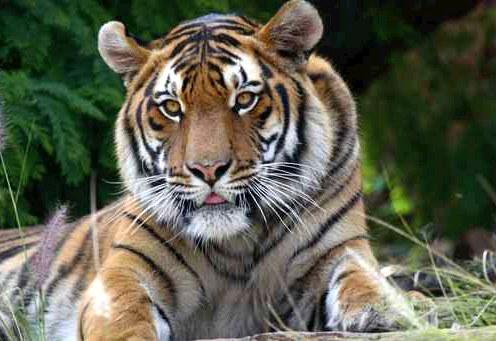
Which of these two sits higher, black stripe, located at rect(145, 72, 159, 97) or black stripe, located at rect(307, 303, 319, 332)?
black stripe, located at rect(145, 72, 159, 97)

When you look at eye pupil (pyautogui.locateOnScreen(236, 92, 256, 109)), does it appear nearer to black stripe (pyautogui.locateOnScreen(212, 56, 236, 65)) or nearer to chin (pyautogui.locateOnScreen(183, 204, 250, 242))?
black stripe (pyautogui.locateOnScreen(212, 56, 236, 65))

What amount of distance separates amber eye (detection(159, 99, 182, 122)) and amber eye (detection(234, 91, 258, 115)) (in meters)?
0.21

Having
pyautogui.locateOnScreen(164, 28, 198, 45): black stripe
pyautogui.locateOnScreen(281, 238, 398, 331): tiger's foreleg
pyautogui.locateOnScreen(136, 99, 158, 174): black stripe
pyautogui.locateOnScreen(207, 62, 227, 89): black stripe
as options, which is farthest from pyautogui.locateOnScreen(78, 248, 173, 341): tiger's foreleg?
pyautogui.locateOnScreen(164, 28, 198, 45): black stripe

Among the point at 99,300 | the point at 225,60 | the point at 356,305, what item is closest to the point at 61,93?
the point at 225,60

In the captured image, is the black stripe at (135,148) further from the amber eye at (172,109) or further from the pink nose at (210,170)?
the pink nose at (210,170)

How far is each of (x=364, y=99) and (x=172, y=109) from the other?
190 inches

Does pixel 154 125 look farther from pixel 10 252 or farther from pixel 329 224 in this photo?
pixel 10 252

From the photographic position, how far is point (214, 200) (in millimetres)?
4719

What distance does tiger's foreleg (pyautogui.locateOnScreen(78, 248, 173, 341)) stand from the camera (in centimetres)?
459

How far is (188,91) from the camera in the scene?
489 cm

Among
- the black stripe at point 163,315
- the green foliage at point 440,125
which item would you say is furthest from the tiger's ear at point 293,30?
the green foliage at point 440,125

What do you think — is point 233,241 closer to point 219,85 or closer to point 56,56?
point 219,85

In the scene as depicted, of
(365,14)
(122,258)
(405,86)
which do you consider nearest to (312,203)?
(122,258)

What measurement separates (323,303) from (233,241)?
395 mm
